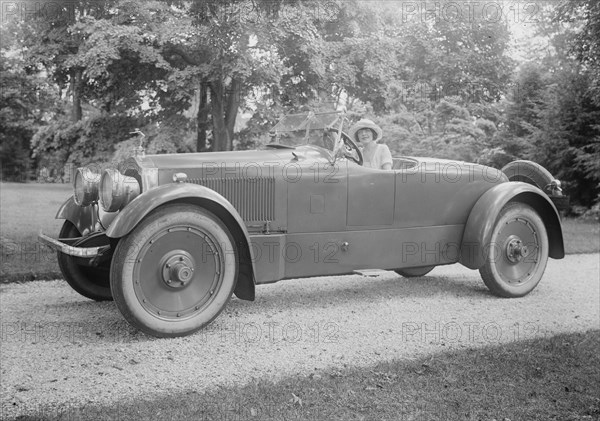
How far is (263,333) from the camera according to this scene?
192 inches

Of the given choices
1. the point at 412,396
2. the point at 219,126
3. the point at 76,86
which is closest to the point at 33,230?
the point at 76,86

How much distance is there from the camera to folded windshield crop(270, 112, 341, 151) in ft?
19.3

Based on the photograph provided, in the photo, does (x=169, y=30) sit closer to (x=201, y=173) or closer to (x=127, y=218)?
(x=201, y=173)

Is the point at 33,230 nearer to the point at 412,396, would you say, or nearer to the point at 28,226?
the point at 28,226

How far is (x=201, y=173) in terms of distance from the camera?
516 centimetres

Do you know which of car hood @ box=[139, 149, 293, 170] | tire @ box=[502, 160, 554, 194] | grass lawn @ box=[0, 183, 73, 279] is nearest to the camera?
car hood @ box=[139, 149, 293, 170]

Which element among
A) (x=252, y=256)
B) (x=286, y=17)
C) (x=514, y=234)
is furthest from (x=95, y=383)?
(x=286, y=17)

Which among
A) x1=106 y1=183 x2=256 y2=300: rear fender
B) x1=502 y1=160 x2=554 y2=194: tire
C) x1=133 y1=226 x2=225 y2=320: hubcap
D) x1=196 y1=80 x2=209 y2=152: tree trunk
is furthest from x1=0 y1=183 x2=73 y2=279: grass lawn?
x1=502 y1=160 x2=554 y2=194: tire

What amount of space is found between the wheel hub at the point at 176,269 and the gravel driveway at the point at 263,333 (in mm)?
455

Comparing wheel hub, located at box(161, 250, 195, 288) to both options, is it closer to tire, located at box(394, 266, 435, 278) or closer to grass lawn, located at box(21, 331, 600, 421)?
grass lawn, located at box(21, 331, 600, 421)

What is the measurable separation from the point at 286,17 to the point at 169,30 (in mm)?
2131

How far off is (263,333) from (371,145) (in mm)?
2577

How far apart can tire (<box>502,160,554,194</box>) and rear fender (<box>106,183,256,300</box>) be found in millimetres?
3733

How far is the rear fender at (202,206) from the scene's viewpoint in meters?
4.47
